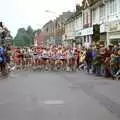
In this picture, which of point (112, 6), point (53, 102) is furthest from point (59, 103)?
point (112, 6)

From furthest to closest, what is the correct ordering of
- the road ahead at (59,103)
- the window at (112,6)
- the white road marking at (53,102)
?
1. the window at (112,6)
2. the white road marking at (53,102)
3. the road ahead at (59,103)

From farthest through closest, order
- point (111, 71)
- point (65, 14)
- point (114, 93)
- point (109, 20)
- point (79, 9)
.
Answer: point (65, 14) → point (79, 9) → point (109, 20) → point (111, 71) → point (114, 93)

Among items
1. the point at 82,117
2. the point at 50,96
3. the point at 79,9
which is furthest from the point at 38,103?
the point at 79,9

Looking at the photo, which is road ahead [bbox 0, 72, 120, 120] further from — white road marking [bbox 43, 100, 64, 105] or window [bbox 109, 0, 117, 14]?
window [bbox 109, 0, 117, 14]

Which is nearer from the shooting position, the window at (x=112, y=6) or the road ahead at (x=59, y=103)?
the road ahead at (x=59, y=103)

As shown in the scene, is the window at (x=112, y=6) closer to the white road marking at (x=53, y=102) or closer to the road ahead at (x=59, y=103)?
the road ahead at (x=59, y=103)

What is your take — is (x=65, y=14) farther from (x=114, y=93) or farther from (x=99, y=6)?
(x=114, y=93)

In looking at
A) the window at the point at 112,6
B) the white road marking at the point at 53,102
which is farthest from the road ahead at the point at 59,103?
the window at the point at 112,6

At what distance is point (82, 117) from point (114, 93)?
656 cm

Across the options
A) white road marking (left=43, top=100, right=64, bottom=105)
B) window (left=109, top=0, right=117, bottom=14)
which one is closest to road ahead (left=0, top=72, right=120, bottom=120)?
white road marking (left=43, top=100, right=64, bottom=105)

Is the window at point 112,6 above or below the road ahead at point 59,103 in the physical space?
above

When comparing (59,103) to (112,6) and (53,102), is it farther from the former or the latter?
(112,6)

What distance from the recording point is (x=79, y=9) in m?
80.2

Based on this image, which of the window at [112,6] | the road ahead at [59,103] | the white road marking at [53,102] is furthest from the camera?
the window at [112,6]
